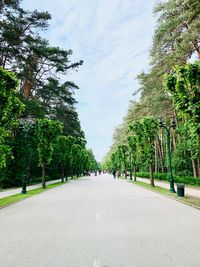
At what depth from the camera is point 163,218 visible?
32.9 ft

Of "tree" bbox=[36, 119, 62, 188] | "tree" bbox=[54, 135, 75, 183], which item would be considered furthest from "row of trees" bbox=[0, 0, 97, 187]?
"tree" bbox=[54, 135, 75, 183]

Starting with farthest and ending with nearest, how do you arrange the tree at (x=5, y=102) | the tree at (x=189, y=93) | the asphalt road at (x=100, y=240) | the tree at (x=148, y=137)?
the tree at (x=148, y=137) < the tree at (x=5, y=102) < the tree at (x=189, y=93) < the asphalt road at (x=100, y=240)

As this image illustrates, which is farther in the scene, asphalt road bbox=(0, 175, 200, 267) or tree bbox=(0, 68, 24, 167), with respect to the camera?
tree bbox=(0, 68, 24, 167)

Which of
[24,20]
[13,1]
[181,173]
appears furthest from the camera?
[181,173]

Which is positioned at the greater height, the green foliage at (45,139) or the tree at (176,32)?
the tree at (176,32)

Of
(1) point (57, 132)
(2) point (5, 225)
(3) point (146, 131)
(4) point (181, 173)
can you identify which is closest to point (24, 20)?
(1) point (57, 132)

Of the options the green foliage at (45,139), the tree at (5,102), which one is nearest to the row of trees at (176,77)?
the tree at (5,102)

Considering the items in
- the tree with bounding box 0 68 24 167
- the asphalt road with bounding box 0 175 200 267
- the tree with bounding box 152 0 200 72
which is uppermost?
the tree with bounding box 152 0 200 72

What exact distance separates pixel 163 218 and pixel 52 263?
19.4 feet

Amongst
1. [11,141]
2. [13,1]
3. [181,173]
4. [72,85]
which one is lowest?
[181,173]

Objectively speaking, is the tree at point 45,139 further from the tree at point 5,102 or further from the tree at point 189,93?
the tree at point 189,93

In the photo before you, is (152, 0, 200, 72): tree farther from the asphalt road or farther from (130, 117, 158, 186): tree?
the asphalt road

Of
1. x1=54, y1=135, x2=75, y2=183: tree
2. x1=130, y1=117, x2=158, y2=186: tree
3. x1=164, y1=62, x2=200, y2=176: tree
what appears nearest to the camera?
x1=164, y1=62, x2=200, y2=176: tree

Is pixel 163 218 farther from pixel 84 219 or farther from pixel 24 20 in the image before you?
pixel 24 20
